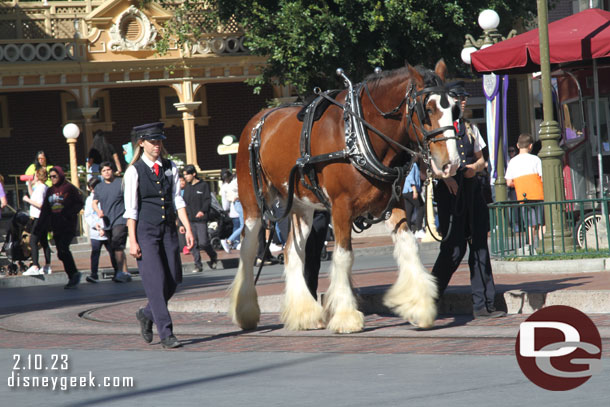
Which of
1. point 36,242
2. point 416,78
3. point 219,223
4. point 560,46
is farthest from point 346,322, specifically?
point 219,223

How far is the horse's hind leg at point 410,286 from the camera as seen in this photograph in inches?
353

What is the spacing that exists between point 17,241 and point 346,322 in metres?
12.0

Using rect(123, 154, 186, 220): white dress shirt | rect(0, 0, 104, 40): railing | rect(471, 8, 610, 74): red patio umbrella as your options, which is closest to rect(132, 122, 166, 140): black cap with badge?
rect(123, 154, 186, 220): white dress shirt

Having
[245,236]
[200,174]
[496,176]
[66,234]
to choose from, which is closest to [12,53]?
[200,174]

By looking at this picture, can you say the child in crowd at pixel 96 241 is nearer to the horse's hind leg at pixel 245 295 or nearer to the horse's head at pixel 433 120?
the horse's hind leg at pixel 245 295

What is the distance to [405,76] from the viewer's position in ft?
29.9

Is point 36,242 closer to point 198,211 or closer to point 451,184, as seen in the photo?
point 198,211

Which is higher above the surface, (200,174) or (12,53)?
(12,53)

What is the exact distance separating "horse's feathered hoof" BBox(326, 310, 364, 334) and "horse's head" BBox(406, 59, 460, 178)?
1.41m

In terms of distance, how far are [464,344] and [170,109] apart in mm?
31495

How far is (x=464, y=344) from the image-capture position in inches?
329

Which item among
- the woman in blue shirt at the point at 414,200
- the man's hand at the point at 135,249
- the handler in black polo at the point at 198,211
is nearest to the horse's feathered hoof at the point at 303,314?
the man's hand at the point at 135,249

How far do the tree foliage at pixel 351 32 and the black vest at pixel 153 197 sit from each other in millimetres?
18999

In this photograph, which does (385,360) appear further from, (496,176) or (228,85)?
(228,85)
